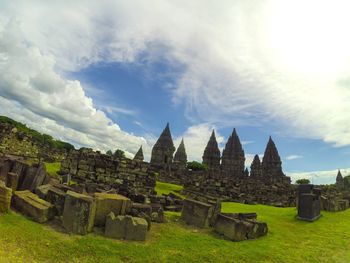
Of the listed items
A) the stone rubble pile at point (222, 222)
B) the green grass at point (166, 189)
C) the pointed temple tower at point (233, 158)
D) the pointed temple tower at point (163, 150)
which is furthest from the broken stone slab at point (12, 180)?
the pointed temple tower at point (233, 158)

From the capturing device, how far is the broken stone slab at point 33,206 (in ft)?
23.7

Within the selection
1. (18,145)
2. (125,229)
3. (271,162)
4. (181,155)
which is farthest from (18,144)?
(271,162)

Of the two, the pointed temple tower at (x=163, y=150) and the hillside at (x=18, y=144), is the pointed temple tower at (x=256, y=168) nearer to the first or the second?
the pointed temple tower at (x=163, y=150)

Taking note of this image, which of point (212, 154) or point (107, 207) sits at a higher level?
point (212, 154)

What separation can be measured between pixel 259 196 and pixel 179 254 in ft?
69.5

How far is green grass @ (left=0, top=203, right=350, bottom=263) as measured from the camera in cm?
563

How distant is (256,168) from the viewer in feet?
222

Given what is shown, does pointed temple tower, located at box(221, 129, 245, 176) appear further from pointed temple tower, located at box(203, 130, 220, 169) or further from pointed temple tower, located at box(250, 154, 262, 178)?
pointed temple tower, located at box(250, 154, 262, 178)

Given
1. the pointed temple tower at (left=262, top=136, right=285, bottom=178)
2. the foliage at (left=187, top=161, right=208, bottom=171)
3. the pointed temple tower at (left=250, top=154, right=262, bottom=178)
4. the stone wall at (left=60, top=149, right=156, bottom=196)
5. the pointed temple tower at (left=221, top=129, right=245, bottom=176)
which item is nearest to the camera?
the stone wall at (left=60, top=149, right=156, bottom=196)

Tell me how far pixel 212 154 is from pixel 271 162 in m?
15.3

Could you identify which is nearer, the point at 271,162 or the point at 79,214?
the point at 79,214

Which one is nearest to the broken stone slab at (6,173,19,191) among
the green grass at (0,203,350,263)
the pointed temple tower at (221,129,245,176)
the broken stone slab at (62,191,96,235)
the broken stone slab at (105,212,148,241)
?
the green grass at (0,203,350,263)

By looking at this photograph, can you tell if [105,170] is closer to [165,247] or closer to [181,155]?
[165,247]

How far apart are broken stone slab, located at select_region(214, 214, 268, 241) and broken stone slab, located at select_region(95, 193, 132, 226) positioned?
9.87 feet
